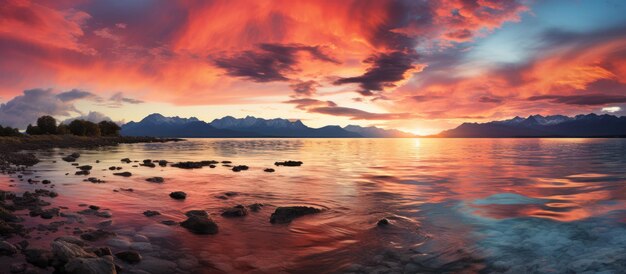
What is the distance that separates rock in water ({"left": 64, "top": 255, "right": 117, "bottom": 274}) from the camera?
898 centimetres

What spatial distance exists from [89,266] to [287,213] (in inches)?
377

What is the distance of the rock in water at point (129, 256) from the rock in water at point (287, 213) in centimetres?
679

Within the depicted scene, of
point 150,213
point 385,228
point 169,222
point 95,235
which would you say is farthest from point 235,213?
point 385,228

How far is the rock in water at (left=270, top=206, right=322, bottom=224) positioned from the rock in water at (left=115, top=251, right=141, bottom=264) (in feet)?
22.3

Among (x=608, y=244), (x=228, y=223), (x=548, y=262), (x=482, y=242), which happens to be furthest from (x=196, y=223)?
(x=608, y=244)

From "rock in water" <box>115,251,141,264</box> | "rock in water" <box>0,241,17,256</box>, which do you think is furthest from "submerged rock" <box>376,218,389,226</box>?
"rock in water" <box>0,241,17,256</box>

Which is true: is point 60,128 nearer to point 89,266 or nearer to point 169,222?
point 169,222

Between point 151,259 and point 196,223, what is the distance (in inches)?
150

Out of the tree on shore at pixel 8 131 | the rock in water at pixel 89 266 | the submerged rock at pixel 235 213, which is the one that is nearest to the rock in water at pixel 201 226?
the submerged rock at pixel 235 213

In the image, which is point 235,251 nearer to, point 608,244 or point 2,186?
point 608,244

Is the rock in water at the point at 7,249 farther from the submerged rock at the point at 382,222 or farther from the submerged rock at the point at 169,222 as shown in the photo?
the submerged rock at the point at 382,222

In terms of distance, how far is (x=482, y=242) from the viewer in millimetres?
14227

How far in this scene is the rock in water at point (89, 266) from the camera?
8.98m

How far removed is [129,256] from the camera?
428 inches
